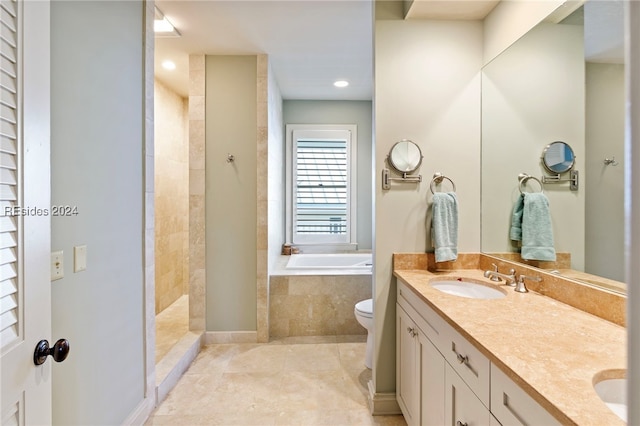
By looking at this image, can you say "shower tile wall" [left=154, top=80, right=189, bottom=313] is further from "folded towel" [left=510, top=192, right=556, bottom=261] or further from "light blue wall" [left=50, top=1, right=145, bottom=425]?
"folded towel" [left=510, top=192, right=556, bottom=261]

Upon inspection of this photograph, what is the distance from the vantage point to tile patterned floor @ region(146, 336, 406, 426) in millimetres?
1873

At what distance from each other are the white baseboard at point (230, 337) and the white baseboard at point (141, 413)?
0.90 m

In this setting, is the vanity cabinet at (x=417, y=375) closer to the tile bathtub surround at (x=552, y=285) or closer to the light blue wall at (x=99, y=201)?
the tile bathtub surround at (x=552, y=285)

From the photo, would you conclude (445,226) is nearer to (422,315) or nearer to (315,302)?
(422,315)

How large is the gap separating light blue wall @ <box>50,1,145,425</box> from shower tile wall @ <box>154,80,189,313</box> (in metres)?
1.77

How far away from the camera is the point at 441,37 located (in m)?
1.90

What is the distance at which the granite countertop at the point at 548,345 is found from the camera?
67 cm

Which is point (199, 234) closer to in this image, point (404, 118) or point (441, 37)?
point (404, 118)

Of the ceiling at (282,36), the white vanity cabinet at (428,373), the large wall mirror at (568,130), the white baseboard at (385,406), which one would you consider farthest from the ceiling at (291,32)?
the white baseboard at (385,406)

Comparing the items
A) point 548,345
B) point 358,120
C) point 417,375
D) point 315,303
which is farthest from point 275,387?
point 358,120

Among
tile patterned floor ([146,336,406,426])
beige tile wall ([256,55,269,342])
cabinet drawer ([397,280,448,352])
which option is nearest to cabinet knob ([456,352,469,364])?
cabinet drawer ([397,280,448,352])

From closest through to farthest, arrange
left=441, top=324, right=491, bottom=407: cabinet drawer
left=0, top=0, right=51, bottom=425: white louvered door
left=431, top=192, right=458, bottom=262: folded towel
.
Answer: left=0, top=0, right=51, bottom=425: white louvered door < left=441, top=324, right=491, bottom=407: cabinet drawer < left=431, top=192, right=458, bottom=262: folded towel

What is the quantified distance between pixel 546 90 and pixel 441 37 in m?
0.73

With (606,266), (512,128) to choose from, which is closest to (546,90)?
(512,128)
